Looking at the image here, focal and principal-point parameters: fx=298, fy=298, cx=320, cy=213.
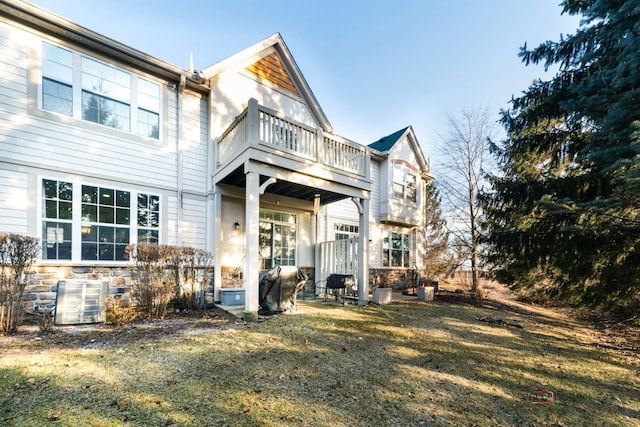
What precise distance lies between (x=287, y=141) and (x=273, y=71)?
4.01 metres

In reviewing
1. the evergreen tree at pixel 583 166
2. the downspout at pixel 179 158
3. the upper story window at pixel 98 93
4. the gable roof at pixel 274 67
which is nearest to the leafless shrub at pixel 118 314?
the downspout at pixel 179 158

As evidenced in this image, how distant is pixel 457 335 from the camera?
635 cm

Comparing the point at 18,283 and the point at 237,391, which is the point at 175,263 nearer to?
the point at 18,283

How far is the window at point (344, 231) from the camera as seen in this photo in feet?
38.9

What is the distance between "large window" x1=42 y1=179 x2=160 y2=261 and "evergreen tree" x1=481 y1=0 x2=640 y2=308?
30.2 ft

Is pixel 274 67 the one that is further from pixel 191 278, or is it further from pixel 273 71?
pixel 191 278

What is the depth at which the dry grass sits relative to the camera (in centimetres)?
290

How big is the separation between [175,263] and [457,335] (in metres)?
6.41

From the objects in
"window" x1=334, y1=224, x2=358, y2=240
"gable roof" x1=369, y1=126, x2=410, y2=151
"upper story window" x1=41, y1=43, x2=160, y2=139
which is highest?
"gable roof" x1=369, y1=126, x2=410, y2=151

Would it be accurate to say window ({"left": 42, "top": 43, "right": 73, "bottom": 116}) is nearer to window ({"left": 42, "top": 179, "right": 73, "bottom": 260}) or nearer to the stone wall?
window ({"left": 42, "top": 179, "right": 73, "bottom": 260})

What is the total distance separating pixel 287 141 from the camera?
727 cm

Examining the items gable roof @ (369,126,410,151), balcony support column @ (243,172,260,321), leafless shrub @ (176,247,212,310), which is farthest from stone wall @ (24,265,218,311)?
gable roof @ (369,126,410,151)

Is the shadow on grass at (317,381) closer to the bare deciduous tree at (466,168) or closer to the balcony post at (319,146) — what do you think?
the balcony post at (319,146)

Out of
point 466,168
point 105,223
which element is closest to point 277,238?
point 105,223
